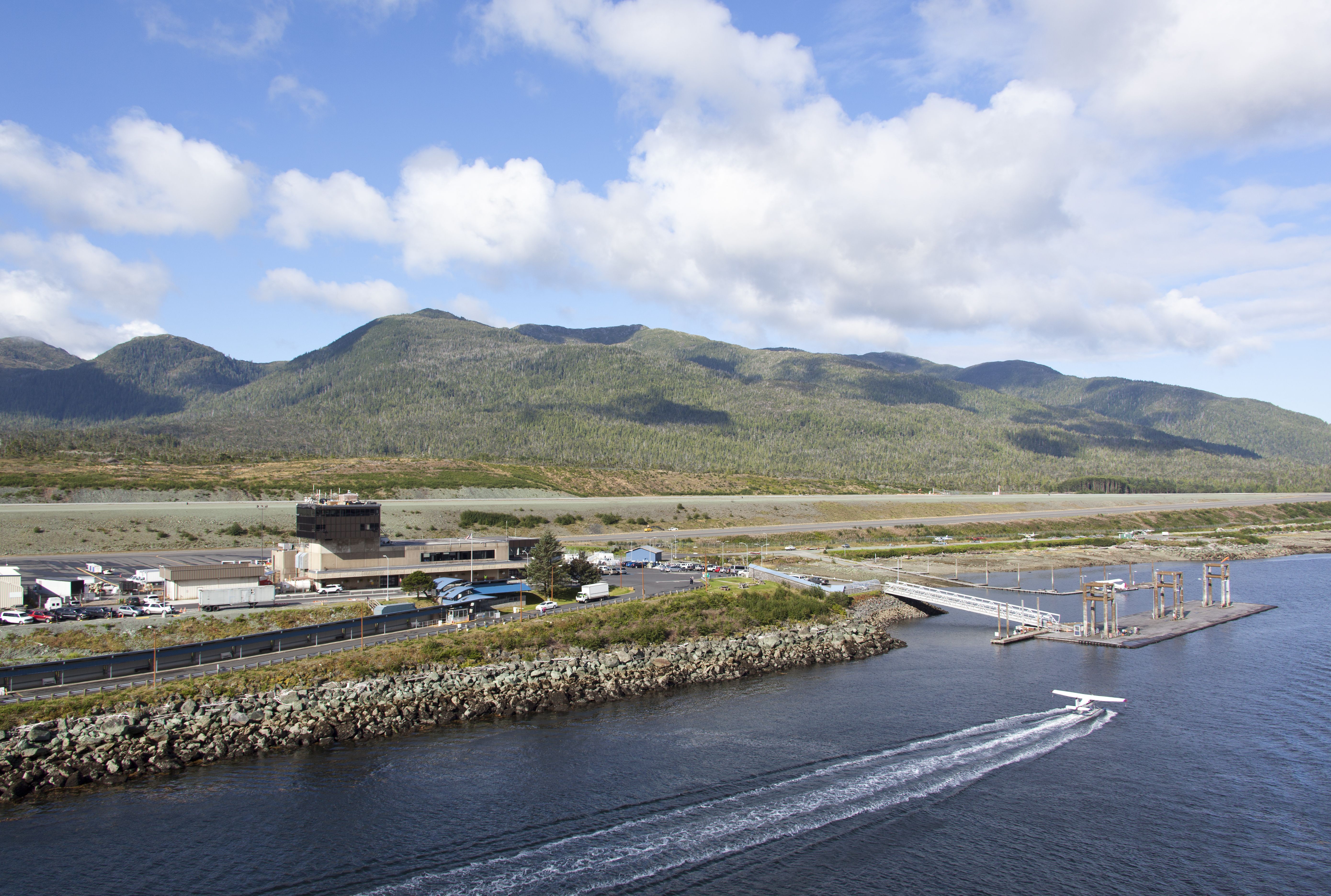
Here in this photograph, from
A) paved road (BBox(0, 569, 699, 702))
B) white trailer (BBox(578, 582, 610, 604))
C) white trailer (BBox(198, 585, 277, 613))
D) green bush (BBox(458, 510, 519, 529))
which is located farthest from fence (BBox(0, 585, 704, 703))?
green bush (BBox(458, 510, 519, 529))

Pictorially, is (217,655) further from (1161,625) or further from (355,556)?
(1161,625)

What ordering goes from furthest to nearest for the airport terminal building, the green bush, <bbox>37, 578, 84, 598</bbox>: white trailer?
the green bush → the airport terminal building → <bbox>37, 578, 84, 598</bbox>: white trailer

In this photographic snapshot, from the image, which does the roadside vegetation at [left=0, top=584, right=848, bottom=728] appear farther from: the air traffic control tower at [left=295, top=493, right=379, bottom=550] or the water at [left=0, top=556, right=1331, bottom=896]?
the air traffic control tower at [left=295, top=493, right=379, bottom=550]

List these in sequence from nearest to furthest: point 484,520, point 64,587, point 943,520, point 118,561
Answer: point 64,587
point 118,561
point 484,520
point 943,520

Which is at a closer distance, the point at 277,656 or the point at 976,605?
the point at 277,656

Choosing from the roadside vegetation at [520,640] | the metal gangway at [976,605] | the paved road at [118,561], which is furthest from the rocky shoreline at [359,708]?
the paved road at [118,561]

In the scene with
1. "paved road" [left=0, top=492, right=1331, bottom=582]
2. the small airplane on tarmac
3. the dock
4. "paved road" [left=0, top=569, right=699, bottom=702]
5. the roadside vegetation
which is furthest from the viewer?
"paved road" [left=0, top=492, right=1331, bottom=582]

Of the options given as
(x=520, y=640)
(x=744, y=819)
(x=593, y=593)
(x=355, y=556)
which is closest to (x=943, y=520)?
(x=593, y=593)
